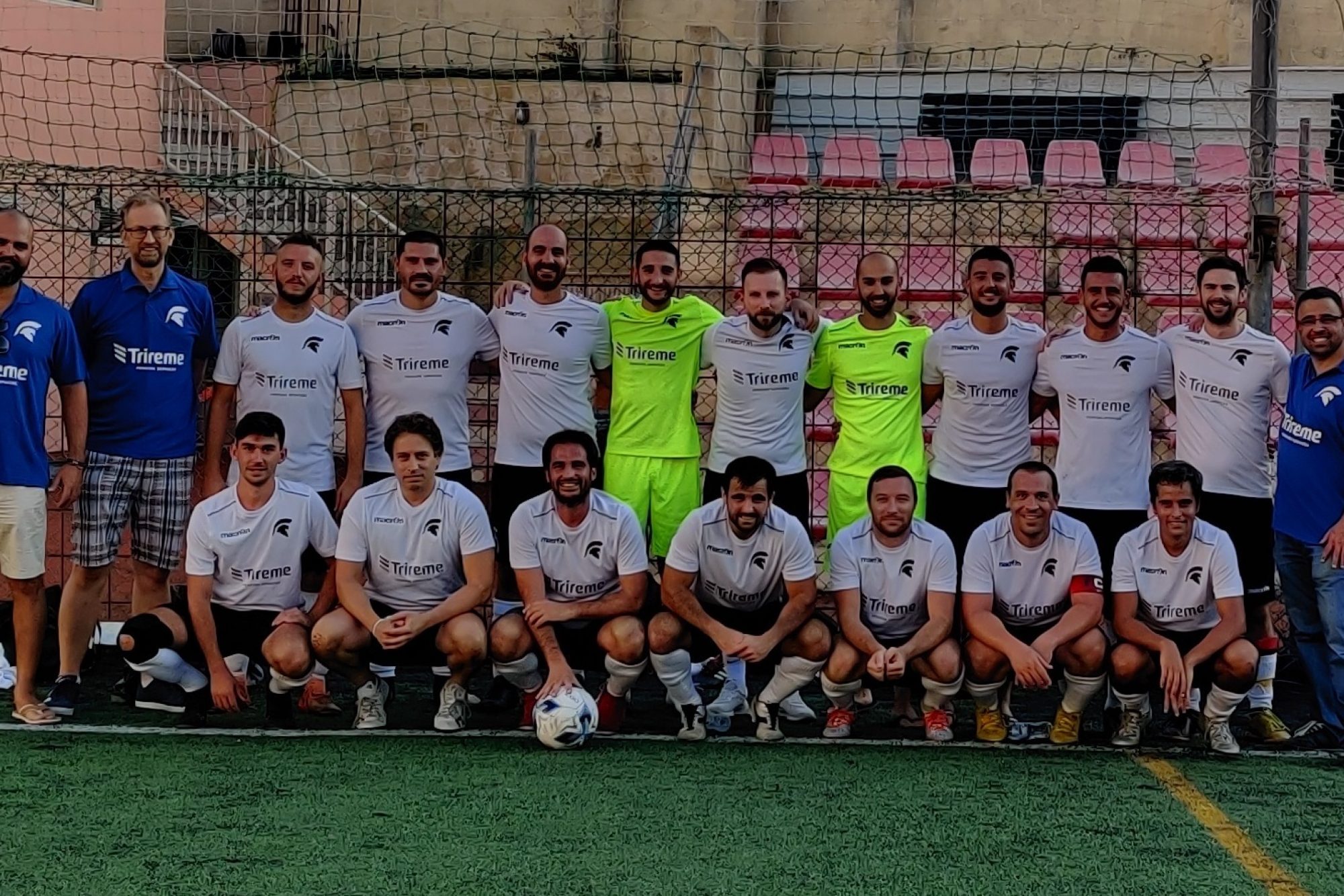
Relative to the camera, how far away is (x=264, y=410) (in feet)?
21.1

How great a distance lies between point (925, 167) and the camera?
1170 centimetres

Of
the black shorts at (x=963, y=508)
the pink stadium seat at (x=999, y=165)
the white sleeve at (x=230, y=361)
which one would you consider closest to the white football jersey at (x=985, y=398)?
the black shorts at (x=963, y=508)

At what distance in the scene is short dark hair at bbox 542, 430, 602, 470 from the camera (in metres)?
5.77

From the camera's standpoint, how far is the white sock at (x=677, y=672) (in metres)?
5.73

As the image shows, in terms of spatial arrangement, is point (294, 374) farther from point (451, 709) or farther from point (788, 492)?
point (788, 492)

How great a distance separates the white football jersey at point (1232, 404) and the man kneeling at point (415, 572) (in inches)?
106

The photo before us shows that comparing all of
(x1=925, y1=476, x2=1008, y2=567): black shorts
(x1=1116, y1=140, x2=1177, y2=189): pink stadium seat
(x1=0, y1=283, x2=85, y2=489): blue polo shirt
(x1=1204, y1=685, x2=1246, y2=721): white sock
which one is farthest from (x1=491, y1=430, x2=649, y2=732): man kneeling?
(x1=1116, y1=140, x2=1177, y2=189): pink stadium seat

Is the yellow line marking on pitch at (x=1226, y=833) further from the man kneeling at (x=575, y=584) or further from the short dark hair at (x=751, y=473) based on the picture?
the man kneeling at (x=575, y=584)

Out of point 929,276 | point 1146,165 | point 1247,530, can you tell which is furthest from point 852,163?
point 1247,530

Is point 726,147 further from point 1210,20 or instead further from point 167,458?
point 167,458

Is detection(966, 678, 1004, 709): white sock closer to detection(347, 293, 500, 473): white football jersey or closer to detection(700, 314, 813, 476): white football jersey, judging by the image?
detection(700, 314, 813, 476): white football jersey

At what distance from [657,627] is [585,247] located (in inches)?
111

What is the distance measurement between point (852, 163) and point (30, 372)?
7255 mm

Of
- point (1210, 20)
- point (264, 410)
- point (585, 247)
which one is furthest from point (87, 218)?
point (1210, 20)
